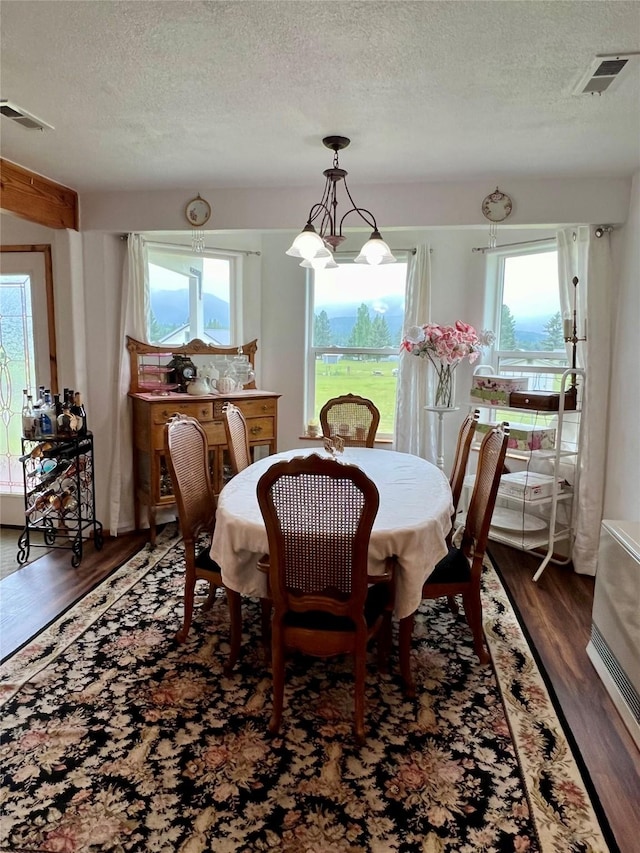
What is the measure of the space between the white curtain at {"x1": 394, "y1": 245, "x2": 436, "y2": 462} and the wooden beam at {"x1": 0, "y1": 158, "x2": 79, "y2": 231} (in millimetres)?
2556

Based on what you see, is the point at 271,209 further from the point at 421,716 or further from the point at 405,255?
Answer: the point at 421,716

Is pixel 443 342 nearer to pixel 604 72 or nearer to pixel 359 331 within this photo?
pixel 359 331

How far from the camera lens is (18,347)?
387 centimetres

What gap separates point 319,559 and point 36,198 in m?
2.95

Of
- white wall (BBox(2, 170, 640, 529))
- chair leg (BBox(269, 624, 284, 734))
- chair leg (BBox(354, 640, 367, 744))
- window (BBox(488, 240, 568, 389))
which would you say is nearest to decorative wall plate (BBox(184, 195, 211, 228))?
white wall (BBox(2, 170, 640, 529))

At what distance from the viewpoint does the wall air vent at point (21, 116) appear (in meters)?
2.21

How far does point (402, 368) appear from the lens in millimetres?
4211

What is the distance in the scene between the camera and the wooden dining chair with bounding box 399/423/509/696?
7.02ft

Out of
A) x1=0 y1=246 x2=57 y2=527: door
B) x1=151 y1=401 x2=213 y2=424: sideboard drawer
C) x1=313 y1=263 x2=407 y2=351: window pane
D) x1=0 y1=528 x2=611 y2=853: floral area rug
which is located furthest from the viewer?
x1=313 y1=263 x2=407 y2=351: window pane

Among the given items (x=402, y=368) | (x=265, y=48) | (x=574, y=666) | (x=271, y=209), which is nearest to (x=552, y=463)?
(x=402, y=368)

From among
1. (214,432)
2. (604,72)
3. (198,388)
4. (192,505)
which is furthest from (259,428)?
(604,72)

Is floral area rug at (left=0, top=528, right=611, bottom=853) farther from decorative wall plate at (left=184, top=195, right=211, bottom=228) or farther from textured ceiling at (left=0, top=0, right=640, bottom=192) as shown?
decorative wall plate at (left=184, top=195, right=211, bottom=228)

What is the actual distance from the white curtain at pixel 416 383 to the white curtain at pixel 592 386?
1124 mm

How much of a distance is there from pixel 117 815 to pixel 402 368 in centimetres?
337
